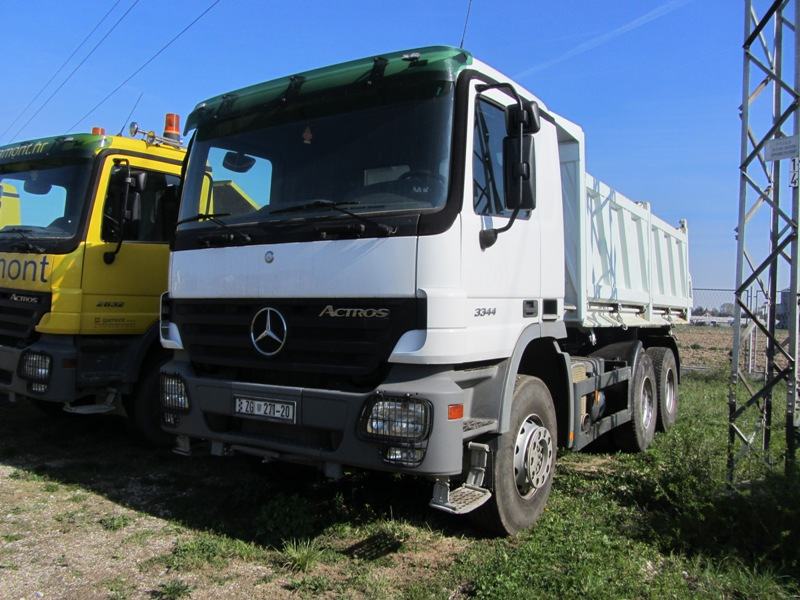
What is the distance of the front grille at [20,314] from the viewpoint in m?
5.84

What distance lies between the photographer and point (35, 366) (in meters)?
5.73

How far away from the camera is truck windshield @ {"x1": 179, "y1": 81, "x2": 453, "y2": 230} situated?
A: 3.70 metres

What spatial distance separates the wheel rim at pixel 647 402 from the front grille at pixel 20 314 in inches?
250

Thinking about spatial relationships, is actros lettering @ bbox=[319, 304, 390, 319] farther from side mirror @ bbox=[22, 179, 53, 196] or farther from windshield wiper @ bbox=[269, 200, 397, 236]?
side mirror @ bbox=[22, 179, 53, 196]

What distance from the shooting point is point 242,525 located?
4441mm

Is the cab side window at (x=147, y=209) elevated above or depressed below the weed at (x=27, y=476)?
above

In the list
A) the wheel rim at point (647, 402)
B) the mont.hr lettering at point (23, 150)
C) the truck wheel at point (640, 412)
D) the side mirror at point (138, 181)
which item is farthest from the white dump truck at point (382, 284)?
the wheel rim at point (647, 402)

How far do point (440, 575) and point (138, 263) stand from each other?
437 cm

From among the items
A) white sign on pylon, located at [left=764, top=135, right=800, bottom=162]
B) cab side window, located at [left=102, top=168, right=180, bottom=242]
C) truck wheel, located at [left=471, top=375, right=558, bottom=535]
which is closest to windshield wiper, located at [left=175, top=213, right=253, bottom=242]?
cab side window, located at [left=102, top=168, right=180, bottom=242]

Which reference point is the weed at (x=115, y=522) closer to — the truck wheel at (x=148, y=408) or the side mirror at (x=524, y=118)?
the truck wheel at (x=148, y=408)

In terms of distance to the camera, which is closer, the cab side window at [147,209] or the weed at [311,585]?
the weed at [311,585]

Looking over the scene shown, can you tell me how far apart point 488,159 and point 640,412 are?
4324 millimetres

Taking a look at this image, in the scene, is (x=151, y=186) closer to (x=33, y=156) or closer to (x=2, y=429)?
(x=33, y=156)

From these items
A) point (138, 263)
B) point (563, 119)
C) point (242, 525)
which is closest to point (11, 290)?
point (138, 263)
